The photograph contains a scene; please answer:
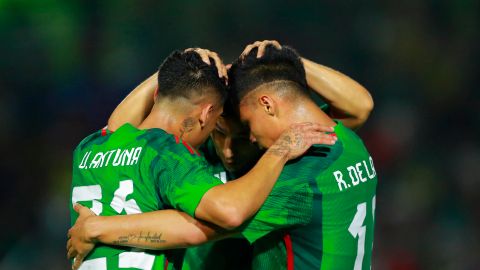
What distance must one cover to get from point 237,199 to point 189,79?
36.2 inches

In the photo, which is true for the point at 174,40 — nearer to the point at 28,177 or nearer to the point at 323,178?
the point at 28,177

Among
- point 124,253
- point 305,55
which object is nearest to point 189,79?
point 124,253

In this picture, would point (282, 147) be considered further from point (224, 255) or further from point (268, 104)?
point (224, 255)

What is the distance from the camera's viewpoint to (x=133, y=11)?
7.56 meters

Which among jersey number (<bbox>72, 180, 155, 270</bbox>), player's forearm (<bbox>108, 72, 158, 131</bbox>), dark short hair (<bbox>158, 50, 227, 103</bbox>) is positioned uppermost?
dark short hair (<bbox>158, 50, 227, 103</bbox>)

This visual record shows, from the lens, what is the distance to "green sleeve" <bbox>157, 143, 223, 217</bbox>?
3.00 metres

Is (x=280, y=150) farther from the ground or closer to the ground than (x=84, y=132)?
farther from the ground

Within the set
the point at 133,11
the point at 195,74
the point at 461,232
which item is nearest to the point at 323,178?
the point at 195,74

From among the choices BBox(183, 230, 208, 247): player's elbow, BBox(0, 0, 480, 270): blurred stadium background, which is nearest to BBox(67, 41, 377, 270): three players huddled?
BBox(183, 230, 208, 247): player's elbow

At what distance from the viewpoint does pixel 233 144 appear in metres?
3.94

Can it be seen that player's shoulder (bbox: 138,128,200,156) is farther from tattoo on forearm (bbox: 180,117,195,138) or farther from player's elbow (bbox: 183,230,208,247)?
player's elbow (bbox: 183,230,208,247)

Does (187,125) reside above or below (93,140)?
above

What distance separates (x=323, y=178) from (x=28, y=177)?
4.63 metres

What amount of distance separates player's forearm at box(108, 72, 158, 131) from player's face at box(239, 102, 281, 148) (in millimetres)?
677
